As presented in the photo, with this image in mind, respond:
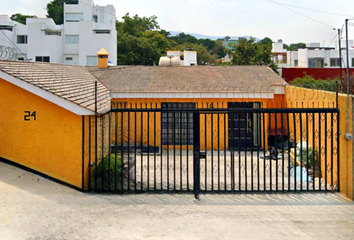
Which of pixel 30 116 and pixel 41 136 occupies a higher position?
pixel 30 116

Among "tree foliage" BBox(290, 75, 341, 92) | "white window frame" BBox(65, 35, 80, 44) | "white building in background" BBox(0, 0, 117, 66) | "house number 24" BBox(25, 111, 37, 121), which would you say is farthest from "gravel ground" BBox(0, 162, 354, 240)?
"white window frame" BBox(65, 35, 80, 44)

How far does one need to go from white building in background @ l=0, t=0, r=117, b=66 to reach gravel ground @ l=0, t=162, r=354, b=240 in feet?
109

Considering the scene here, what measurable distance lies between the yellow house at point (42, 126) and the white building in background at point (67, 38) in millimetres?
31535

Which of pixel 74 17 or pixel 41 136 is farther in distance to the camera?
pixel 74 17

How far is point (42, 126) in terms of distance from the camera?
317 inches

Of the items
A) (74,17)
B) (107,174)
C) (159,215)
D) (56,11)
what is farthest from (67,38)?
(159,215)

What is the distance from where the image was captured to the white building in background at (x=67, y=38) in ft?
131

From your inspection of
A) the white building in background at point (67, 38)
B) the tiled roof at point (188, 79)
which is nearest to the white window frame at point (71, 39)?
the white building in background at point (67, 38)

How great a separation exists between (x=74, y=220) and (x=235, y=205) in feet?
10.3

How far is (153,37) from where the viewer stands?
5466cm

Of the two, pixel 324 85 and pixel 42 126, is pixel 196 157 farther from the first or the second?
pixel 324 85

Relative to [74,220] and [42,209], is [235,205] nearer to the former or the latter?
[74,220]

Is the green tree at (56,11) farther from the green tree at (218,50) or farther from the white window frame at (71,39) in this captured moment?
the green tree at (218,50)

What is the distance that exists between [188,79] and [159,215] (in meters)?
11.9
